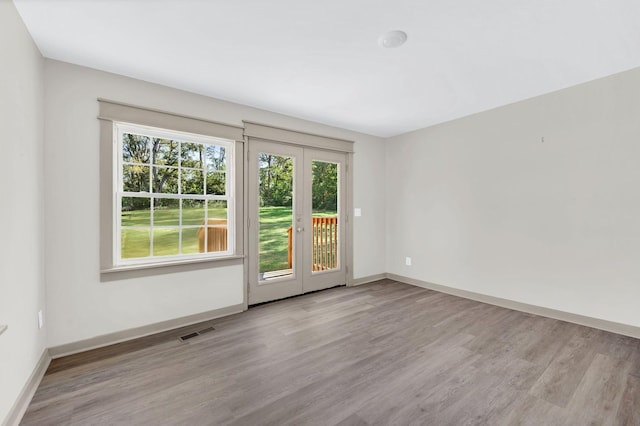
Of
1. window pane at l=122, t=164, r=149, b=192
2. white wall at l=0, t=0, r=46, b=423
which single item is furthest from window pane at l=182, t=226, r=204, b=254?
white wall at l=0, t=0, r=46, b=423

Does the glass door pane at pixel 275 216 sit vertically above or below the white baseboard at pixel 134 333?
above

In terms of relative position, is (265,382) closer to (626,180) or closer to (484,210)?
(484,210)

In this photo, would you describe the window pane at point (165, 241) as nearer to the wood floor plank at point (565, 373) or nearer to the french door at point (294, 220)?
the french door at point (294, 220)

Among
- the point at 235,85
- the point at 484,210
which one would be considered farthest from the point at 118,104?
the point at 484,210

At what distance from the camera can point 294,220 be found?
13.5 ft

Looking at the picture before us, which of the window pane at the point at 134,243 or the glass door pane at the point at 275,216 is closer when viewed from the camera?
the window pane at the point at 134,243

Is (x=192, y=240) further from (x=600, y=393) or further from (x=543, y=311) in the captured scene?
(x=543, y=311)

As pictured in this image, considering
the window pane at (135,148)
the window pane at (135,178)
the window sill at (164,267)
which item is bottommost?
the window sill at (164,267)

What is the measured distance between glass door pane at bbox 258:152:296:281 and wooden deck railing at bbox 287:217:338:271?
0.43 metres

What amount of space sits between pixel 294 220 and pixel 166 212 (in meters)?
1.65

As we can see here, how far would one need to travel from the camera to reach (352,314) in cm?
344

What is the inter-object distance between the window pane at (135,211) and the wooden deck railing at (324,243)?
2.16m

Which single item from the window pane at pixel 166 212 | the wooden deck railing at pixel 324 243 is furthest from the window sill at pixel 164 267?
the wooden deck railing at pixel 324 243

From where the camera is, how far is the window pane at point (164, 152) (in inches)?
119
